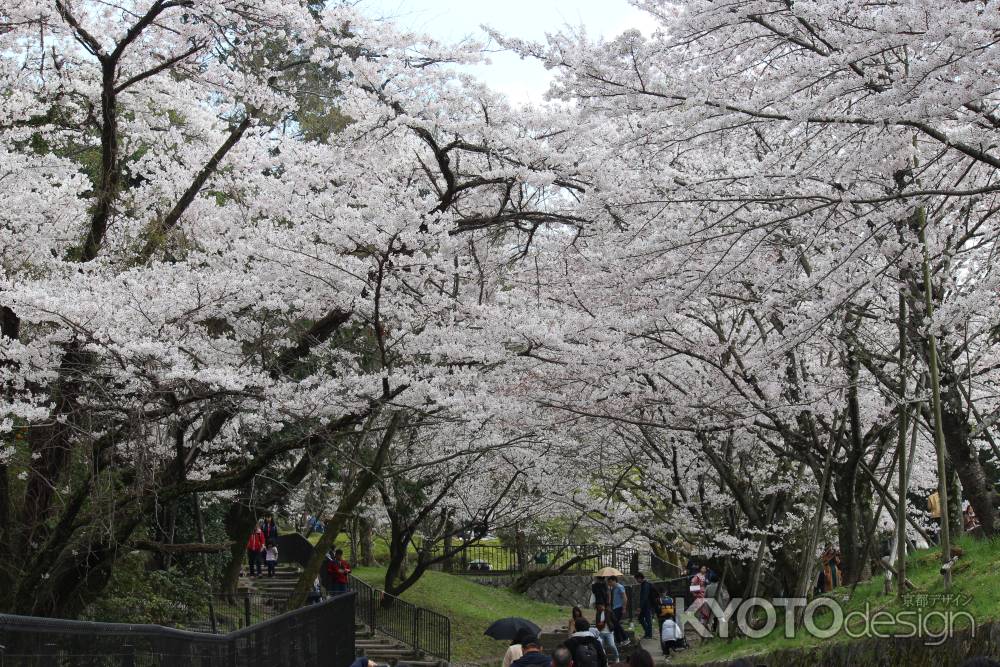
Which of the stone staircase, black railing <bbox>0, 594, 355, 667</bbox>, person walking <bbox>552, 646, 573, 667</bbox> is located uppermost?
black railing <bbox>0, 594, 355, 667</bbox>

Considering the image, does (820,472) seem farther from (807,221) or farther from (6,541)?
(6,541)

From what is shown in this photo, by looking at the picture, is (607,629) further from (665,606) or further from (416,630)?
(416,630)

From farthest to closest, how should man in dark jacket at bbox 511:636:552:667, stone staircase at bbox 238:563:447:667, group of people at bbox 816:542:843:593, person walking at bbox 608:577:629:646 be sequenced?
stone staircase at bbox 238:563:447:667 → group of people at bbox 816:542:843:593 → person walking at bbox 608:577:629:646 → man in dark jacket at bbox 511:636:552:667

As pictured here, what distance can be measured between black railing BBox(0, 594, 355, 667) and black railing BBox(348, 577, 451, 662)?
27.0 feet

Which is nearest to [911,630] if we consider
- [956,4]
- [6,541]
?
[956,4]

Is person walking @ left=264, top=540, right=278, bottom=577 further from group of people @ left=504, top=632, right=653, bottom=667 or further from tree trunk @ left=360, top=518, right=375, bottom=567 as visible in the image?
group of people @ left=504, top=632, right=653, bottom=667

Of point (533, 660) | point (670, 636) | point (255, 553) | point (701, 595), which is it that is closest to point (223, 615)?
point (533, 660)

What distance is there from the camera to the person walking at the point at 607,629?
1267 centimetres

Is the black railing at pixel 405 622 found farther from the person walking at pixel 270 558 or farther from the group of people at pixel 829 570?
the group of people at pixel 829 570

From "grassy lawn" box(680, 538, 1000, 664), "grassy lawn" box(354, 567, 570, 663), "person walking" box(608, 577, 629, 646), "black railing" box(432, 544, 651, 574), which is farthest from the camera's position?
"black railing" box(432, 544, 651, 574)

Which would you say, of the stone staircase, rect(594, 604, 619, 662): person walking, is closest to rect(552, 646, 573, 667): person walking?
rect(594, 604, 619, 662): person walking

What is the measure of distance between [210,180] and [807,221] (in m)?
7.02

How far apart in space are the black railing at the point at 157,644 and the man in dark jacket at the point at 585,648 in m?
2.43

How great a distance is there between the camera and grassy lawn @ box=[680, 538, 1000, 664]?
834 cm
